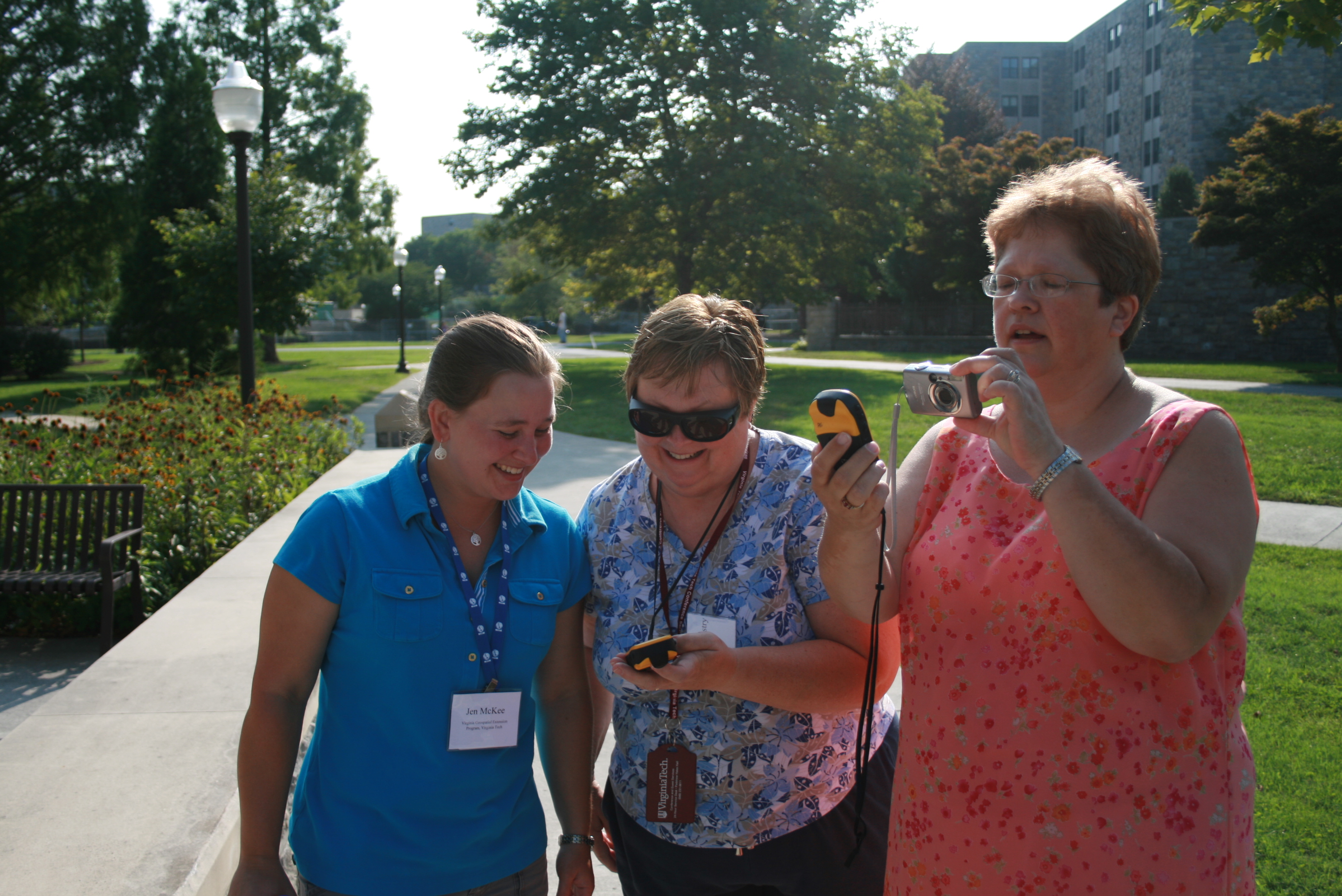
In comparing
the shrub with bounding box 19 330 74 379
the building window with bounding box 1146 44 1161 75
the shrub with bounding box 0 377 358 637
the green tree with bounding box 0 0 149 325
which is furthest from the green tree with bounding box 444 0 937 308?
the building window with bounding box 1146 44 1161 75

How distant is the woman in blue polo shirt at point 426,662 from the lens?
6.40 feet

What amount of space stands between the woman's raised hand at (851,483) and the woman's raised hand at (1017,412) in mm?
227

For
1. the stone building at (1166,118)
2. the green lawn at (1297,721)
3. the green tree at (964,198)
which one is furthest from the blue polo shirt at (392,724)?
the green tree at (964,198)

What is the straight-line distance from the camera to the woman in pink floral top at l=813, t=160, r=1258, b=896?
1602mm

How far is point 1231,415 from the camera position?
34.9ft

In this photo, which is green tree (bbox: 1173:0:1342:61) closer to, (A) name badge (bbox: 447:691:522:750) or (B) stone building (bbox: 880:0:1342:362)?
(A) name badge (bbox: 447:691:522:750)

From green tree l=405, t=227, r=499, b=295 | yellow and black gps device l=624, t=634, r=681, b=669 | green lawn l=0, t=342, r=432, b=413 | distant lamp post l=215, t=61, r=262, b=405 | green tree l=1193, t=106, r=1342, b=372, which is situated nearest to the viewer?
yellow and black gps device l=624, t=634, r=681, b=669

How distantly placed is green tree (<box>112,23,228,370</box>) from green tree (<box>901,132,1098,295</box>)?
79.2 feet

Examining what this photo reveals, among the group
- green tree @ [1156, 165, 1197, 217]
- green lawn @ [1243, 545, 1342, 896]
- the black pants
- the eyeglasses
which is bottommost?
green lawn @ [1243, 545, 1342, 896]

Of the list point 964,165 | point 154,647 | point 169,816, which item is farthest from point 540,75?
point 169,816

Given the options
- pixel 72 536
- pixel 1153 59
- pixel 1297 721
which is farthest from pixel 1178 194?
pixel 72 536

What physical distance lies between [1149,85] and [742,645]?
5989cm

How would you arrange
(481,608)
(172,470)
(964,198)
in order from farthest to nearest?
(964,198) < (172,470) < (481,608)

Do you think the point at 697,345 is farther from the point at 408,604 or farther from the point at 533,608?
the point at 408,604
